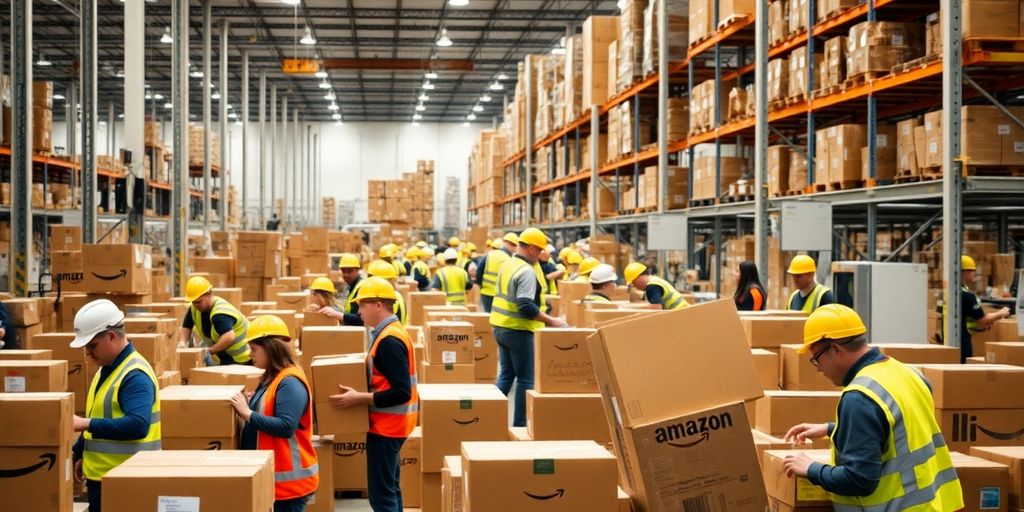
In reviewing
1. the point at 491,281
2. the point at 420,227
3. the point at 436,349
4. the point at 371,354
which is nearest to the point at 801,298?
the point at 436,349

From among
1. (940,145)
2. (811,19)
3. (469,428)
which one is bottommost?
(469,428)

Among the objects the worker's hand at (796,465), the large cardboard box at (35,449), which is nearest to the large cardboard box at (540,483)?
the worker's hand at (796,465)

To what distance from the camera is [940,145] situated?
760cm

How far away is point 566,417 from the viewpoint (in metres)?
5.97

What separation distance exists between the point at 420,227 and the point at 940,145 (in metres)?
26.0

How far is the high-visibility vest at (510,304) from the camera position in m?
8.49

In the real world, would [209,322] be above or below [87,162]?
below

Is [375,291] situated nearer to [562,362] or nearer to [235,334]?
[562,362]

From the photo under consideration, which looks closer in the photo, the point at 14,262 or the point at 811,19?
A: the point at 811,19

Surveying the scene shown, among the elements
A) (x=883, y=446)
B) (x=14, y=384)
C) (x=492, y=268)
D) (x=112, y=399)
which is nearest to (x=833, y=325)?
(x=883, y=446)

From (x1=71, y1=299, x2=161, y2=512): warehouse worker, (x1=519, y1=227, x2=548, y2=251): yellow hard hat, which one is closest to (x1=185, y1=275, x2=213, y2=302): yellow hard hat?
(x1=519, y1=227, x2=548, y2=251): yellow hard hat

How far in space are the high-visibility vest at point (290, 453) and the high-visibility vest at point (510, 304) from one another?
12.8ft

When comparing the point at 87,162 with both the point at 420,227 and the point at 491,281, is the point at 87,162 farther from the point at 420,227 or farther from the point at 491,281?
the point at 420,227

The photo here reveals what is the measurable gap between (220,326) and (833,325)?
5278 millimetres
